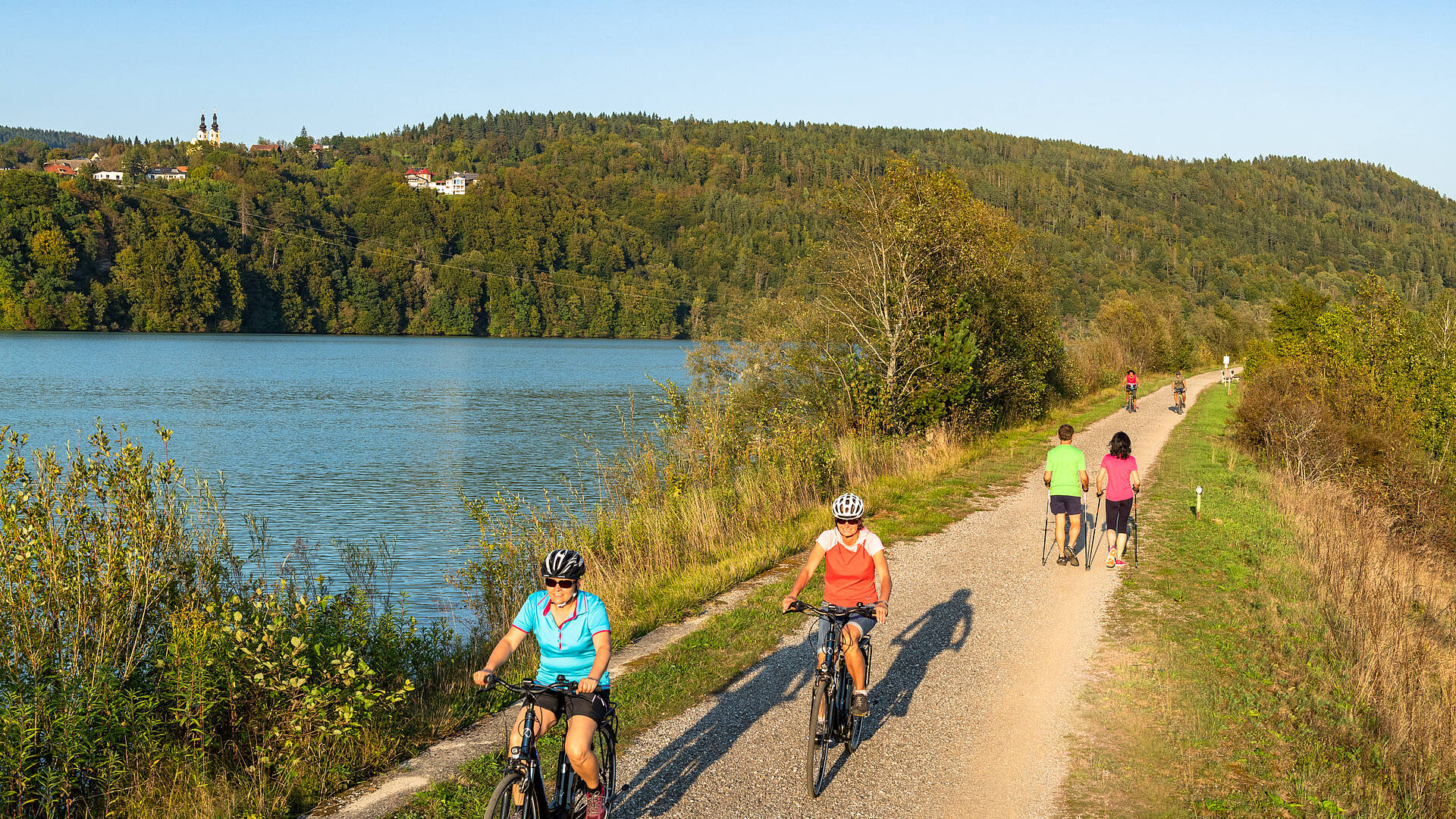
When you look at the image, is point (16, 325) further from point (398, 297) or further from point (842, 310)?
point (842, 310)

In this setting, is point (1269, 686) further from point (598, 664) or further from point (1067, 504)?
point (598, 664)

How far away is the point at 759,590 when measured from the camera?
446 inches

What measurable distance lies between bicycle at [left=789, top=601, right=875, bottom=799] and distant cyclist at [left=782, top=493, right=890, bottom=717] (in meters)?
0.06

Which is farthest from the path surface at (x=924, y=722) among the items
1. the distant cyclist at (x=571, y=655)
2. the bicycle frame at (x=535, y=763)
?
the distant cyclist at (x=571, y=655)

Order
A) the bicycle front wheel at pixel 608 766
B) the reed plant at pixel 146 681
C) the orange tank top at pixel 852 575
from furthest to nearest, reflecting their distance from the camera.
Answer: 1. the orange tank top at pixel 852 575
2. the reed plant at pixel 146 681
3. the bicycle front wheel at pixel 608 766

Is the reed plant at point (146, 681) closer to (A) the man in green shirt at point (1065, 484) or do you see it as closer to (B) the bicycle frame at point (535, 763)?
(B) the bicycle frame at point (535, 763)

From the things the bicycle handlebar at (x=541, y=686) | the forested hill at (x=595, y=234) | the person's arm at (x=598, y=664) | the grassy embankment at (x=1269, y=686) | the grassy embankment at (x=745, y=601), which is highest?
the forested hill at (x=595, y=234)

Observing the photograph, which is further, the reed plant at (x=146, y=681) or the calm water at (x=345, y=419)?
the calm water at (x=345, y=419)

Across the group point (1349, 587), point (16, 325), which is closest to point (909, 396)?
point (1349, 587)

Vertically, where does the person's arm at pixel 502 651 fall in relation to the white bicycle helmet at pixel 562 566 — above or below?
below

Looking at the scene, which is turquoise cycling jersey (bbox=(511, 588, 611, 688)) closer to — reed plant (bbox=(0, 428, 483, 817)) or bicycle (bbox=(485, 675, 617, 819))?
bicycle (bbox=(485, 675, 617, 819))

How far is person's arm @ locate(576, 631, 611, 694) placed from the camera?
15.3 feet

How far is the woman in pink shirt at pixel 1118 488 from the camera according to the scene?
12.5 metres

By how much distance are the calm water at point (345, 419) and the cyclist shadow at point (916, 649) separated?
24.0 ft
